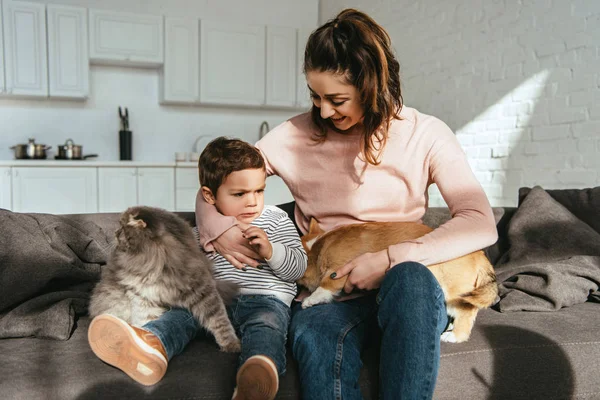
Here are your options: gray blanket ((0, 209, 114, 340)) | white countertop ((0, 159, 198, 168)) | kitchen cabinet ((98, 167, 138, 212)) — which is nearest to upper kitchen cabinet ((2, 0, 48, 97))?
white countertop ((0, 159, 198, 168))

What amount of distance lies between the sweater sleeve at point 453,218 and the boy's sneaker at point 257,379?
46cm

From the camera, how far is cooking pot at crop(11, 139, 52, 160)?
15.9ft

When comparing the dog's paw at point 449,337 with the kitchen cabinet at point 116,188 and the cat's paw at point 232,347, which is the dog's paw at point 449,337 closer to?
the cat's paw at point 232,347

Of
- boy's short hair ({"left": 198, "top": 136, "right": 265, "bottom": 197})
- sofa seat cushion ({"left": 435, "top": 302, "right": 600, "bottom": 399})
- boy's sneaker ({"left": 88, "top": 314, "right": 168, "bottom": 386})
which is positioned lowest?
sofa seat cushion ({"left": 435, "top": 302, "right": 600, "bottom": 399})

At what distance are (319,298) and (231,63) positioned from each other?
453cm

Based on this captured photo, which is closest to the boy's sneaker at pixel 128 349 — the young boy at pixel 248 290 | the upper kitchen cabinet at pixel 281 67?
the young boy at pixel 248 290

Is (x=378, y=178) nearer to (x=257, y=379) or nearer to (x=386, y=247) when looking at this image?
(x=386, y=247)

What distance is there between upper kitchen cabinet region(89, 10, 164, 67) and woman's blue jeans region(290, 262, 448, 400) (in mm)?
4579

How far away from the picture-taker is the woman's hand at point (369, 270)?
4.77 ft

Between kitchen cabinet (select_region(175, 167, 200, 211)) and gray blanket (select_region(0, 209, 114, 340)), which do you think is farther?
kitchen cabinet (select_region(175, 167, 200, 211))

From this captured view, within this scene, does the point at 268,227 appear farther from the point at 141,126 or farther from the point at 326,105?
the point at 141,126

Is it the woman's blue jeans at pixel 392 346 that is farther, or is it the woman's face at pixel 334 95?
the woman's face at pixel 334 95

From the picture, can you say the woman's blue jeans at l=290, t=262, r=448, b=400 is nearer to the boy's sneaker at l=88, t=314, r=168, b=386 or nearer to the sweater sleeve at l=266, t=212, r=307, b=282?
the sweater sleeve at l=266, t=212, r=307, b=282

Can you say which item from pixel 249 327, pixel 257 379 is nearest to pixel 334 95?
pixel 249 327
